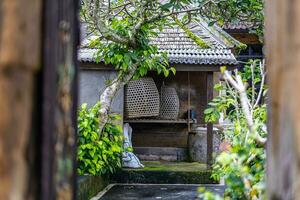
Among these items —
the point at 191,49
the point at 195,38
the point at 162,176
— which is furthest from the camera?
the point at 195,38

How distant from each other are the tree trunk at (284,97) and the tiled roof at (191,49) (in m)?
9.76

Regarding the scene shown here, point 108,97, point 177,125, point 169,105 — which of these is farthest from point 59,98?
point 177,125

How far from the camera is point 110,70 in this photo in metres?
11.3

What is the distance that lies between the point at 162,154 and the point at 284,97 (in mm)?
11805

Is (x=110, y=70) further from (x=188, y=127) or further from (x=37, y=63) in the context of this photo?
(x=37, y=63)

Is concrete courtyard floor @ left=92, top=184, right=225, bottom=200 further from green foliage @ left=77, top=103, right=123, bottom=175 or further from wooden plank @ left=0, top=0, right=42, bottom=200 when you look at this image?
wooden plank @ left=0, top=0, right=42, bottom=200

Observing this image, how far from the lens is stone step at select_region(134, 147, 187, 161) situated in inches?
503

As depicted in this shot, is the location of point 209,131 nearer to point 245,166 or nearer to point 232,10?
point 232,10

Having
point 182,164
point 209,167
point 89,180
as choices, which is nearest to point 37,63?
point 89,180

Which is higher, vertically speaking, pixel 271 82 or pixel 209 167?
pixel 271 82

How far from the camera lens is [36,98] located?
43.3 inches

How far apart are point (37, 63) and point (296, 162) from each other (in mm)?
584

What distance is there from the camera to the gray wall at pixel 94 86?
11.5m

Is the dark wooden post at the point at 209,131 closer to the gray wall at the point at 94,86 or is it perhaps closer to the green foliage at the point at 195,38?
the green foliage at the point at 195,38
